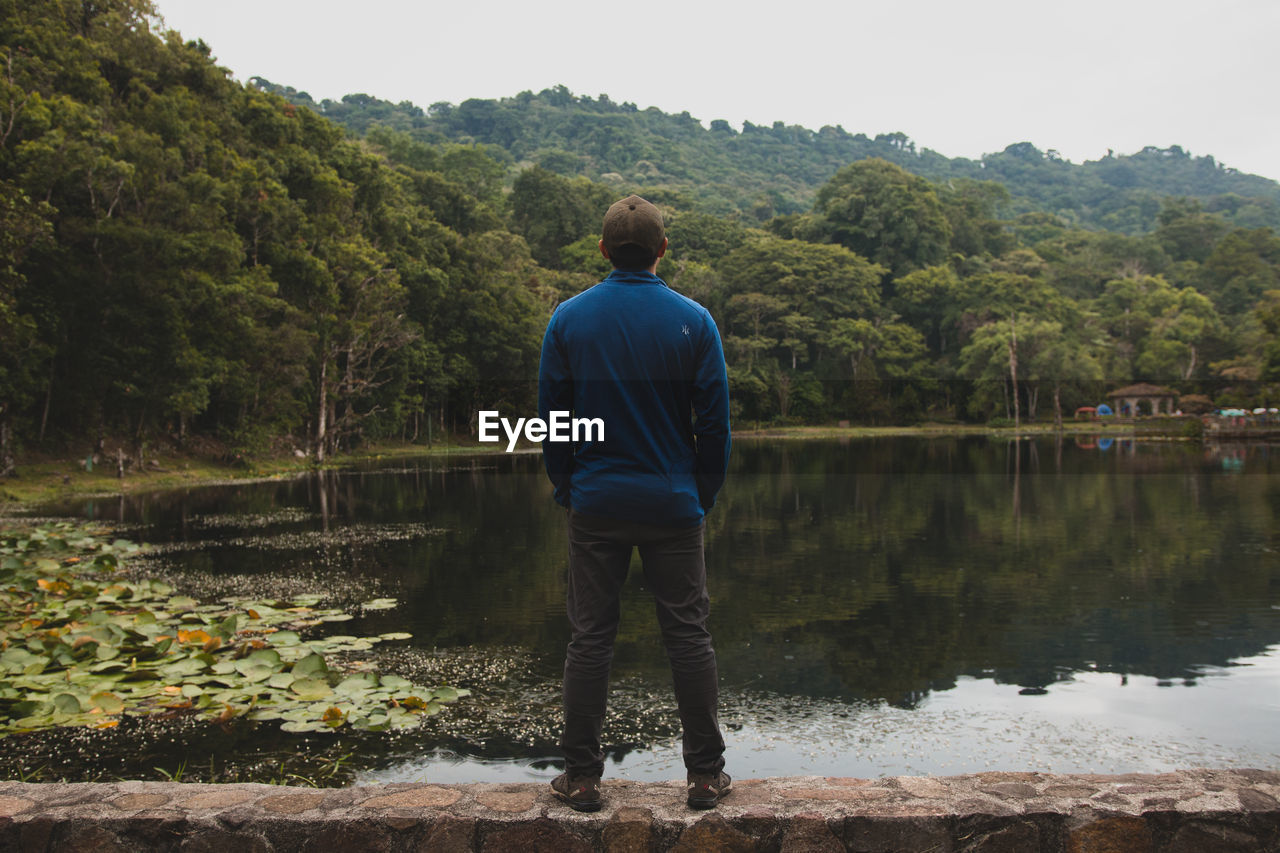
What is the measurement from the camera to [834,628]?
8.74m

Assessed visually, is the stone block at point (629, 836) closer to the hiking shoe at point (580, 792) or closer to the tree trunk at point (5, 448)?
the hiking shoe at point (580, 792)

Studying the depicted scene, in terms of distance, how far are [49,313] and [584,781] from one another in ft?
78.1

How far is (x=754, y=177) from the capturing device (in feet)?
587

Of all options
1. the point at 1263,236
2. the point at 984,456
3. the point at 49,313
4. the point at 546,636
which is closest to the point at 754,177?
the point at 1263,236

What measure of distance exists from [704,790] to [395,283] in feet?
120

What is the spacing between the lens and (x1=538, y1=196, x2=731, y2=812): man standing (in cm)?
317

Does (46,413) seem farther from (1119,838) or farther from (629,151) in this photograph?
(629,151)

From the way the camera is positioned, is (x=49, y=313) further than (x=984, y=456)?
No

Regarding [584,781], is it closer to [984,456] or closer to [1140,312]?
[984,456]

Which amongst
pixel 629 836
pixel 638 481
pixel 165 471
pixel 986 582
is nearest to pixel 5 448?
pixel 165 471

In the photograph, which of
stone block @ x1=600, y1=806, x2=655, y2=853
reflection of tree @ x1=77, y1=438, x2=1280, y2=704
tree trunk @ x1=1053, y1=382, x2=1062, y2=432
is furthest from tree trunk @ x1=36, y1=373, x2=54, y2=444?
tree trunk @ x1=1053, y1=382, x2=1062, y2=432

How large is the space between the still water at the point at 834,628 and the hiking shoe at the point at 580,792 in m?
2.08

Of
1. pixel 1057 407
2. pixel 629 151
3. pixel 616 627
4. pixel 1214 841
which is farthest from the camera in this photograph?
pixel 629 151

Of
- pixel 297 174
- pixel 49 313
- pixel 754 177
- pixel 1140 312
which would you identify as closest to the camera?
pixel 49 313
